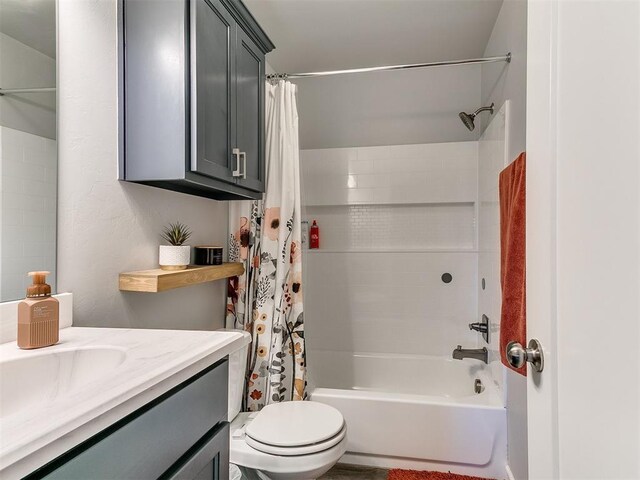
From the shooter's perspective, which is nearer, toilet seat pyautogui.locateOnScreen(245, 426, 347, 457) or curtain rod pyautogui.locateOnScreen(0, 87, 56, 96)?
curtain rod pyautogui.locateOnScreen(0, 87, 56, 96)

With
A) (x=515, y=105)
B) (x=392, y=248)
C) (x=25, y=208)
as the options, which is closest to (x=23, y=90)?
(x=25, y=208)

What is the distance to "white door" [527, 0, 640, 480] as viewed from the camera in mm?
467

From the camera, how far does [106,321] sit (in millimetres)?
1294

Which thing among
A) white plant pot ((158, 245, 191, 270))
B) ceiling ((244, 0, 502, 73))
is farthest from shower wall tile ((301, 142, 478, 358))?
white plant pot ((158, 245, 191, 270))

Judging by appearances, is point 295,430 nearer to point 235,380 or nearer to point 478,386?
point 235,380

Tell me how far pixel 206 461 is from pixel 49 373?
40 cm

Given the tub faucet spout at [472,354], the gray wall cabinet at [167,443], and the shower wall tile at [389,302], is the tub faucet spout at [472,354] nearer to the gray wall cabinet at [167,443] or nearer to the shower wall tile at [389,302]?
the shower wall tile at [389,302]

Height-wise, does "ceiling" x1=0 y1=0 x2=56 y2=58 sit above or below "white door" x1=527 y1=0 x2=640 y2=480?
above

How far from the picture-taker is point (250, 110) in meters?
1.79

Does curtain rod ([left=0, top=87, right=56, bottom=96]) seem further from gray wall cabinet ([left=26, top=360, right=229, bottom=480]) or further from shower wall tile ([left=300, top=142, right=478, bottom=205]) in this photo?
shower wall tile ([left=300, top=142, right=478, bottom=205])

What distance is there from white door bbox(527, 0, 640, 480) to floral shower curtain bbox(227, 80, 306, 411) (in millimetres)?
1413

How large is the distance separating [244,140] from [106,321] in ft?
3.06

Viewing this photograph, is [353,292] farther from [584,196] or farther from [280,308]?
[584,196]

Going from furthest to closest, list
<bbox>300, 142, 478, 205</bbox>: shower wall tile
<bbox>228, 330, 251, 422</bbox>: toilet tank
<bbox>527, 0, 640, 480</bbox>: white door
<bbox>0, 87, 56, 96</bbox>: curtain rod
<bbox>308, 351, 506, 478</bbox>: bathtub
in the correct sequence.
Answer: <bbox>300, 142, 478, 205</bbox>: shower wall tile
<bbox>308, 351, 506, 478</bbox>: bathtub
<bbox>228, 330, 251, 422</bbox>: toilet tank
<bbox>0, 87, 56, 96</bbox>: curtain rod
<bbox>527, 0, 640, 480</bbox>: white door
